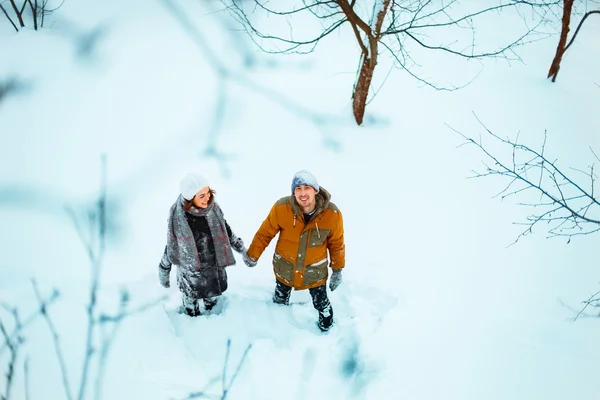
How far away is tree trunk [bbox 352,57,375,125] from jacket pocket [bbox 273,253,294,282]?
2.99 metres

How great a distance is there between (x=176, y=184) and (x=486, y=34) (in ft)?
23.4

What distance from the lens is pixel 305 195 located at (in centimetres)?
258

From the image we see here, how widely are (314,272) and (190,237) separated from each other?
93 centimetres

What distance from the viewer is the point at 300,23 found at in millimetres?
7652

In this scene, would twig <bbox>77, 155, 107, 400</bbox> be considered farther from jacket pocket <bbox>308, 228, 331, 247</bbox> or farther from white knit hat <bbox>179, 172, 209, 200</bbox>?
jacket pocket <bbox>308, 228, 331, 247</bbox>

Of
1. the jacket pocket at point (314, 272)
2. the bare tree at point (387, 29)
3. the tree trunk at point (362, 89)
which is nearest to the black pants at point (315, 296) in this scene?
the jacket pocket at point (314, 272)

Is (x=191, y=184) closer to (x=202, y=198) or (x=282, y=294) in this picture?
(x=202, y=198)

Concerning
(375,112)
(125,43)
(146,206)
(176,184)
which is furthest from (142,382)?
(125,43)

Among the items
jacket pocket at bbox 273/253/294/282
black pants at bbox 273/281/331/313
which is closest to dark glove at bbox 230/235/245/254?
jacket pocket at bbox 273/253/294/282

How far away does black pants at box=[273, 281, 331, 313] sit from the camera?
3.10m

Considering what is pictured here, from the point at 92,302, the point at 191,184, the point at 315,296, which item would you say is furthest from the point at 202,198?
the point at 315,296

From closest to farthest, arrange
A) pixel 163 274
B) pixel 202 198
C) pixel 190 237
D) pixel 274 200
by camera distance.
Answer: pixel 202 198 < pixel 190 237 < pixel 163 274 < pixel 274 200

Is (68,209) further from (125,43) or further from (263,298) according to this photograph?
(125,43)

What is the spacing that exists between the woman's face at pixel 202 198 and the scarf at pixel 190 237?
30 millimetres
